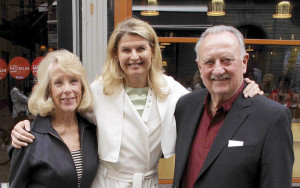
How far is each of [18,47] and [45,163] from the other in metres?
2.43

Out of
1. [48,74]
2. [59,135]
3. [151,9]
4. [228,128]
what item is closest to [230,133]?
[228,128]

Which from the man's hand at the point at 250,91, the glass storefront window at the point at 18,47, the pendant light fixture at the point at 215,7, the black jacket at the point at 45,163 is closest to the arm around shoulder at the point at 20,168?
the black jacket at the point at 45,163

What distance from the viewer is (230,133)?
1.41 meters

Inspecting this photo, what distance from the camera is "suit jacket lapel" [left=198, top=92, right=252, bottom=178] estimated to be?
1409mm

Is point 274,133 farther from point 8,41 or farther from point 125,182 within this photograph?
point 8,41

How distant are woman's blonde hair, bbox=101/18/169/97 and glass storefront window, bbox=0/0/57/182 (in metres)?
1.67

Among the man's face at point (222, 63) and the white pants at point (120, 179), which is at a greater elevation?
the man's face at point (222, 63)

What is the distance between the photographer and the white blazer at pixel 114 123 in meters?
1.89

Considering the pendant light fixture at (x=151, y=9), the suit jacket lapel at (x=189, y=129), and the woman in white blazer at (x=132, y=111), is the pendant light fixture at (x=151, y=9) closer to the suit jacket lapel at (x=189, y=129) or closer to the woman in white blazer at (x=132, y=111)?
the woman in white blazer at (x=132, y=111)

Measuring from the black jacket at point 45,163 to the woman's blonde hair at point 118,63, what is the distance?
46 centimetres

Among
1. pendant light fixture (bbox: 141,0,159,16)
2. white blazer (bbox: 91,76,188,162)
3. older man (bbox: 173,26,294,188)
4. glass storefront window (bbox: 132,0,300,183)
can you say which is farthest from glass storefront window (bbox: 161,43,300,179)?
older man (bbox: 173,26,294,188)

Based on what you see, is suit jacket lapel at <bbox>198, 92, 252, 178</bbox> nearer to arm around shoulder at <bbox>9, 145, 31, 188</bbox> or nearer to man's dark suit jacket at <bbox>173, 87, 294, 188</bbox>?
man's dark suit jacket at <bbox>173, 87, 294, 188</bbox>

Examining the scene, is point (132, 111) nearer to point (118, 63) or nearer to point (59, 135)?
point (118, 63)

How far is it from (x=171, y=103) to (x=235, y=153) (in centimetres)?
70
